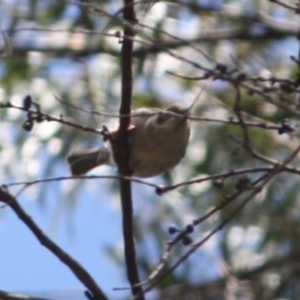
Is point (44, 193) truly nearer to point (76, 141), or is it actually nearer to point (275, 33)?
point (76, 141)

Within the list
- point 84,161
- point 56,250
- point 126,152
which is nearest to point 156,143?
point 84,161

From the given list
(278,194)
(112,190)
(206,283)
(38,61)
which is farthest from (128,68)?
(38,61)

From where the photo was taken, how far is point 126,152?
11.1 feet

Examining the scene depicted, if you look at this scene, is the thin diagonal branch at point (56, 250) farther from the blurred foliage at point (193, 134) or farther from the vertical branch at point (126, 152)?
the blurred foliage at point (193, 134)

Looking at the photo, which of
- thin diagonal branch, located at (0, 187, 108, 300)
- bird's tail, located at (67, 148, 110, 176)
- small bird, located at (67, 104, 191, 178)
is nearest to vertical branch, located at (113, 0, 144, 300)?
thin diagonal branch, located at (0, 187, 108, 300)

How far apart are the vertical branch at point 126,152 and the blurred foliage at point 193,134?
7.73 feet

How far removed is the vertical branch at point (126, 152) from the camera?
2.80 metres

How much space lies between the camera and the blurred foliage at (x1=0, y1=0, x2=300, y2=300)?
634cm

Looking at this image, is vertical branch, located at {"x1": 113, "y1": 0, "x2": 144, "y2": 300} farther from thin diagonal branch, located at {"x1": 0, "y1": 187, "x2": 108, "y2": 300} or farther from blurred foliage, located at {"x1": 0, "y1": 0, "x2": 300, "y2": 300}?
blurred foliage, located at {"x1": 0, "y1": 0, "x2": 300, "y2": 300}

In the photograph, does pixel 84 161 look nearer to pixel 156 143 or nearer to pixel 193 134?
pixel 156 143

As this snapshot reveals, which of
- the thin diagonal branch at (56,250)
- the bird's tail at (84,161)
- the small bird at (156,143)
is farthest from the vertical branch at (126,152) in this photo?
the bird's tail at (84,161)

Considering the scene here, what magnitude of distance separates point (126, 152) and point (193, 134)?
3.58m

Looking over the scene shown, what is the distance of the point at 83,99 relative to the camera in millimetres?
7312

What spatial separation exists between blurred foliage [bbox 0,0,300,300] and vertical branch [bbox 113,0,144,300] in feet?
7.73
